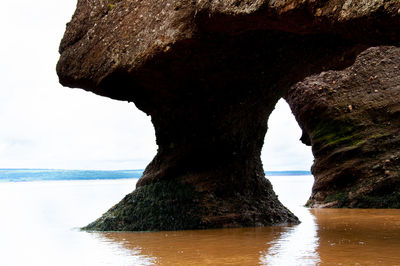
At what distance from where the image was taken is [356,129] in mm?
10180

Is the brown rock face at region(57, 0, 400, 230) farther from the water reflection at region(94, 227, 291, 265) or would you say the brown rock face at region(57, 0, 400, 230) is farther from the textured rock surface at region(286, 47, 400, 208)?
the textured rock surface at region(286, 47, 400, 208)

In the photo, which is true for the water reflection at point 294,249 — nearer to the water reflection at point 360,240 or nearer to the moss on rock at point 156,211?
the water reflection at point 360,240

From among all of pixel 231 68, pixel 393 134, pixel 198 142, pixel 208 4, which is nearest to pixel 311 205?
pixel 393 134

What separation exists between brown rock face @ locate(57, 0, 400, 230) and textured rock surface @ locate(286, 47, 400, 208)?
329cm

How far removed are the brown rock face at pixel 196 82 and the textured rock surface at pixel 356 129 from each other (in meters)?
3.29

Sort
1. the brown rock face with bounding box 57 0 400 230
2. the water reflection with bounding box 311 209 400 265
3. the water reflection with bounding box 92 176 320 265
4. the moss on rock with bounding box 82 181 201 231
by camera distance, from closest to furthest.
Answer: the water reflection with bounding box 311 209 400 265, the water reflection with bounding box 92 176 320 265, the brown rock face with bounding box 57 0 400 230, the moss on rock with bounding box 82 181 201 231

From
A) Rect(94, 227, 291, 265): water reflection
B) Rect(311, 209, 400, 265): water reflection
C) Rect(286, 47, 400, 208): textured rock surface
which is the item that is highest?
Rect(286, 47, 400, 208): textured rock surface

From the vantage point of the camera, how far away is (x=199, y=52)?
5762 mm

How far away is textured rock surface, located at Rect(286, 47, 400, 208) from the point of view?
9531mm

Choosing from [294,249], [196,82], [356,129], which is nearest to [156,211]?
[196,82]

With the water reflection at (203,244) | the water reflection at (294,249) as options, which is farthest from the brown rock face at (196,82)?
the water reflection at (294,249)

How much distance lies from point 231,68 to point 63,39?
2.81 metres

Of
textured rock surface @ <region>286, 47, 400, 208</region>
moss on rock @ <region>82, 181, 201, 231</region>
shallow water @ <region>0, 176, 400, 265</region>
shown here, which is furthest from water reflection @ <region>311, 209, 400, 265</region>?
textured rock surface @ <region>286, 47, 400, 208</region>

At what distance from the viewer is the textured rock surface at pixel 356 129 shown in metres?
9.53
